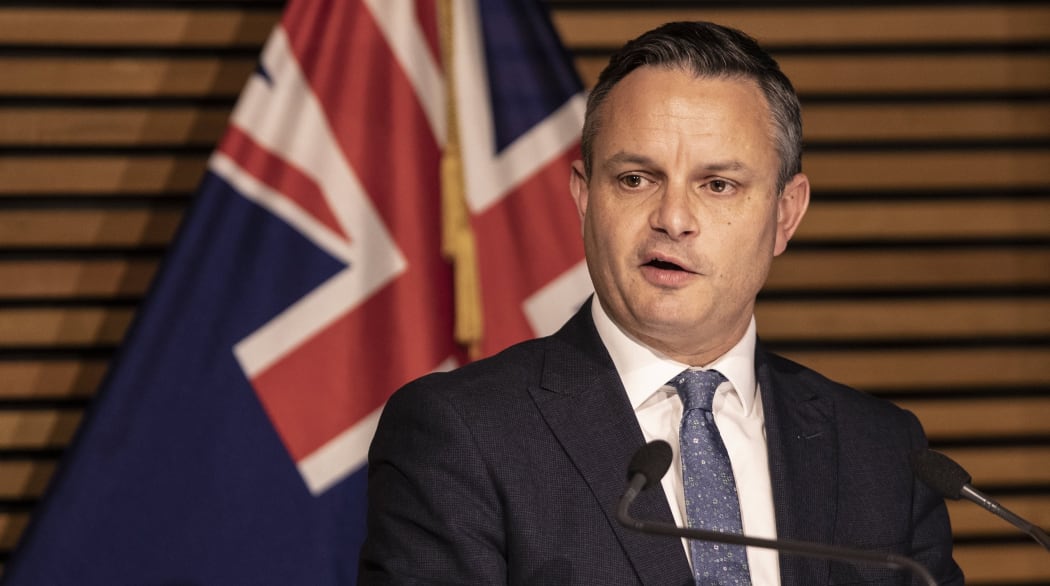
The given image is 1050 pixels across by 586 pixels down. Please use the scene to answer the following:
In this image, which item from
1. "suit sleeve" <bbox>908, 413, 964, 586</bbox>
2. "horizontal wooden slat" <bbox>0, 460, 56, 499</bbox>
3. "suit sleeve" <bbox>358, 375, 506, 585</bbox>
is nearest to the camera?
"suit sleeve" <bbox>358, 375, 506, 585</bbox>

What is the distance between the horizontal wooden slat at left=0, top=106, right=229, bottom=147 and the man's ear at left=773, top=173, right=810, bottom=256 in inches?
76.2

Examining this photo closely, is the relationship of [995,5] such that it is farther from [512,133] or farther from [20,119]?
[20,119]

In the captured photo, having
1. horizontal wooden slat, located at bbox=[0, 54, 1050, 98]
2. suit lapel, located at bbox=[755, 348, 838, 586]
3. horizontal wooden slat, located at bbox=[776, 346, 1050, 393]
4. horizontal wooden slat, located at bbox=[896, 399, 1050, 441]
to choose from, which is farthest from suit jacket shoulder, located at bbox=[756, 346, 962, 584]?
horizontal wooden slat, located at bbox=[0, 54, 1050, 98]

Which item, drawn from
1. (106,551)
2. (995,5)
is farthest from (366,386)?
(995,5)

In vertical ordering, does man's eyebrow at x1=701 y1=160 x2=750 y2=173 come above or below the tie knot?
above

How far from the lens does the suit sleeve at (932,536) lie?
6.46 feet

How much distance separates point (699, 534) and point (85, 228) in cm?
250

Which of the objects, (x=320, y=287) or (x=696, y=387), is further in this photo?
(x=320, y=287)

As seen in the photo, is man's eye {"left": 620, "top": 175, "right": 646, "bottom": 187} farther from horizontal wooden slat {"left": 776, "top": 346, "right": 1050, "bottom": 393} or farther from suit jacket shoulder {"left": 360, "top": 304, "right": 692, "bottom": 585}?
horizontal wooden slat {"left": 776, "top": 346, "right": 1050, "bottom": 393}

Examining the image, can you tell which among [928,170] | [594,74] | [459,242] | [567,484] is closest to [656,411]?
[567,484]

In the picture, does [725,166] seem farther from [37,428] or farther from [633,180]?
[37,428]

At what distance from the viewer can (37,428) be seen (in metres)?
3.36

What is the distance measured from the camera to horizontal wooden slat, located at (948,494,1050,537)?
357 centimetres

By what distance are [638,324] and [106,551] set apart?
1.51 meters
